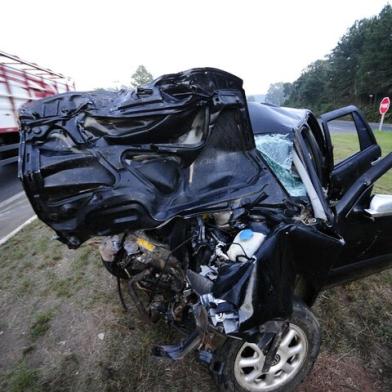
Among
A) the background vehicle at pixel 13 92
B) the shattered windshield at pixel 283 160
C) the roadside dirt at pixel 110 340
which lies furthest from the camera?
the background vehicle at pixel 13 92

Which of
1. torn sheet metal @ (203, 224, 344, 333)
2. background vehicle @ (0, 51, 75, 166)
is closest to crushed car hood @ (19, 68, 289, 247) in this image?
torn sheet metal @ (203, 224, 344, 333)

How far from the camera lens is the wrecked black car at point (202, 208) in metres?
1.56

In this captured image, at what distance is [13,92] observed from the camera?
22.7ft

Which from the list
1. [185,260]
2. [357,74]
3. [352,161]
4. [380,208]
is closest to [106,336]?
[185,260]

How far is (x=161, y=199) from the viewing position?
1.72m

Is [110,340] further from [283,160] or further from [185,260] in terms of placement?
[283,160]

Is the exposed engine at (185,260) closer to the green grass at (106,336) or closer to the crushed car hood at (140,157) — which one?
the crushed car hood at (140,157)

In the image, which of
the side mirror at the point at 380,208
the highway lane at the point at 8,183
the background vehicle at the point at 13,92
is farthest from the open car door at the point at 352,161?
the background vehicle at the point at 13,92

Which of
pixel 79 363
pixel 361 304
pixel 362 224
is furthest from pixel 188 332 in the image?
pixel 361 304

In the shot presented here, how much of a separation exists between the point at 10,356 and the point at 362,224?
308 cm

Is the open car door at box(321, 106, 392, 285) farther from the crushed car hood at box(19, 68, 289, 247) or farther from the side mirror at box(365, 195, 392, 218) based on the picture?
the crushed car hood at box(19, 68, 289, 247)

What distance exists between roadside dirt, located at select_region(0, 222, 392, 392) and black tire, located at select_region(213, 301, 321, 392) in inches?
7.1

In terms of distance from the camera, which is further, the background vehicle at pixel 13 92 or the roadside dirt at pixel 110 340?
the background vehicle at pixel 13 92

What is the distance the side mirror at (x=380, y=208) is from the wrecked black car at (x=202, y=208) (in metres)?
0.30
